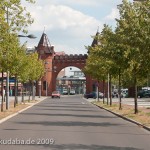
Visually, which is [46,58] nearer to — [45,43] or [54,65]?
[54,65]

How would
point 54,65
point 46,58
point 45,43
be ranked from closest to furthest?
point 54,65
point 46,58
point 45,43

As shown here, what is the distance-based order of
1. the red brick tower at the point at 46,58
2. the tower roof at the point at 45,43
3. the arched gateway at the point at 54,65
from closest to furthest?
the arched gateway at the point at 54,65
the red brick tower at the point at 46,58
the tower roof at the point at 45,43

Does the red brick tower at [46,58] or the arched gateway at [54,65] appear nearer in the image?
the arched gateway at [54,65]

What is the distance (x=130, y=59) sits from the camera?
1217 inches

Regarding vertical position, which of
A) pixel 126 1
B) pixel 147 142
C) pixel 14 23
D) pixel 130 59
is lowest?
pixel 147 142

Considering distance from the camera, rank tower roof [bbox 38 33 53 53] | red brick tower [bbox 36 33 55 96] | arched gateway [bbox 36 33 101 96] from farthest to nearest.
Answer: tower roof [bbox 38 33 53 53], red brick tower [bbox 36 33 55 96], arched gateway [bbox 36 33 101 96]

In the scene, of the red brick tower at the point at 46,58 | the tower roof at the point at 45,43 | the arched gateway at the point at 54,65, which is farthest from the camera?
the tower roof at the point at 45,43

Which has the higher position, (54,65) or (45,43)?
(45,43)

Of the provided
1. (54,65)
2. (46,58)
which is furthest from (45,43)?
(54,65)

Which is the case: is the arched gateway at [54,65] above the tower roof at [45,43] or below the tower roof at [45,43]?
below

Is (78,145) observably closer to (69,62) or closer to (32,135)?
(32,135)

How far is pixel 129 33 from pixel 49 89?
9584 centimetres

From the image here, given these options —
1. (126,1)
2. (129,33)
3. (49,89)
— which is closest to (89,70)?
(126,1)

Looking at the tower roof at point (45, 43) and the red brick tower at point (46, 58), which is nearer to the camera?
the red brick tower at point (46, 58)
